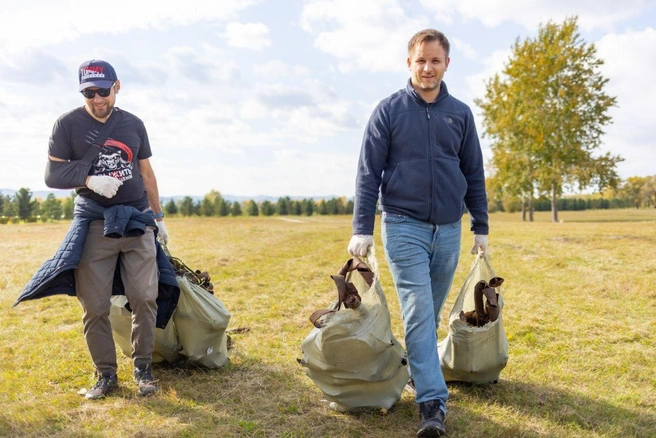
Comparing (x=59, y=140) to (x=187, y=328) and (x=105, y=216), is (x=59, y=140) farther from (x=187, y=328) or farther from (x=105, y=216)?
(x=187, y=328)

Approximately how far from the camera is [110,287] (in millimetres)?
3666

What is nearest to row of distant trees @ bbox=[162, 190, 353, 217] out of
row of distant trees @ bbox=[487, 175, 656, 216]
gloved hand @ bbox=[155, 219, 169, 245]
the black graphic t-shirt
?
row of distant trees @ bbox=[487, 175, 656, 216]

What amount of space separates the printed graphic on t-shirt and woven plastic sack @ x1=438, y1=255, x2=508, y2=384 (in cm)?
246

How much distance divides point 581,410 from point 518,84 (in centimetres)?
2251

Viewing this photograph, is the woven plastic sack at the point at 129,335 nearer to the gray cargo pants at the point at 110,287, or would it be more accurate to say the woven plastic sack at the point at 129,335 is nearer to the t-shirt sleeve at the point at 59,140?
the gray cargo pants at the point at 110,287

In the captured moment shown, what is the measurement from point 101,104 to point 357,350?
2.39 m

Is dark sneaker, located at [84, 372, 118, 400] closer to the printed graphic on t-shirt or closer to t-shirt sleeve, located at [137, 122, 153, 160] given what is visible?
the printed graphic on t-shirt

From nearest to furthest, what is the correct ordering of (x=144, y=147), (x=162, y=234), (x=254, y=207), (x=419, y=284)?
(x=419, y=284), (x=144, y=147), (x=162, y=234), (x=254, y=207)

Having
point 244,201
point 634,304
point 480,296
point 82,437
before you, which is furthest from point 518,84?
point 244,201

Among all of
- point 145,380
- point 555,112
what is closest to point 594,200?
point 555,112

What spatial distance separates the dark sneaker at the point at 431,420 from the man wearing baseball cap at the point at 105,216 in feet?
6.19

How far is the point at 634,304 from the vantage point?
6.63m

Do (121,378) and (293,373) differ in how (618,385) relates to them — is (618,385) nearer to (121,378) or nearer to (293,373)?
(293,373)

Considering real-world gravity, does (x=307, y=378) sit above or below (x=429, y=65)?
below
